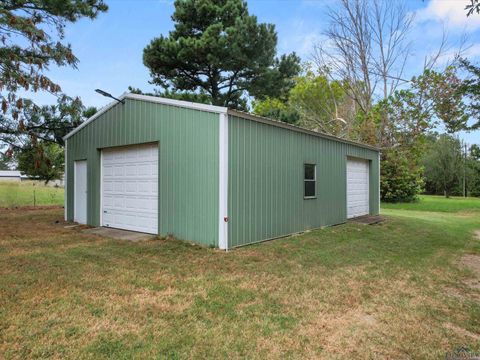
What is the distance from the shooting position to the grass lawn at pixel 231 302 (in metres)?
2.74

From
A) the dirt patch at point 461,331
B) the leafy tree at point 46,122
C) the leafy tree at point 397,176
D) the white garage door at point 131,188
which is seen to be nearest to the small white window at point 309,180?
the white garage door at point 131,188

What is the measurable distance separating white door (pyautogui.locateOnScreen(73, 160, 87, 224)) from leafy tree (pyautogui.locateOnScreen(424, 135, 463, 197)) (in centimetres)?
3645

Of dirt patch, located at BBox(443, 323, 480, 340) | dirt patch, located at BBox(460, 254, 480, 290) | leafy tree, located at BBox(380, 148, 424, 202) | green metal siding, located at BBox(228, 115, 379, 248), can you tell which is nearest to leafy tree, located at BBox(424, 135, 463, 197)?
leafy tree, located at BBox(380, 148, 424, 202)

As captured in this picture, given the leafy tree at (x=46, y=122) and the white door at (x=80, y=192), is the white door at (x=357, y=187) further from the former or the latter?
the leafy tree at (x=46, y=122)

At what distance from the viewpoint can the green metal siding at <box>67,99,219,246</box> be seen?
645 centimetres

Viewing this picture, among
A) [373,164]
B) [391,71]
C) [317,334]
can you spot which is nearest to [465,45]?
[391,71]

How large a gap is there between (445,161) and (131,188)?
38.4 metres

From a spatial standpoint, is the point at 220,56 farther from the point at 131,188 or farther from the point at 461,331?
the point at 461,331

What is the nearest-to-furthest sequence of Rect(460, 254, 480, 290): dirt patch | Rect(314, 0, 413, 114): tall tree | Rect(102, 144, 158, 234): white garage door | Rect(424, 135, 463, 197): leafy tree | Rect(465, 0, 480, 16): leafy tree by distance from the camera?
1. Rect(465, 0, 480, 16): leafy tree
2. Rect(460, 254, 480, 290): dirt patch
3. Rect(102, 144, 158, 234): white garage door
4. Rect(314, 0, 413, 114): tall tree
5. Rect(424, 135, 463, 197): leafy tree

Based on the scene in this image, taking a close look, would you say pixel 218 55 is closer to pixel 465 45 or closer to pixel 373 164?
pixel 373 164

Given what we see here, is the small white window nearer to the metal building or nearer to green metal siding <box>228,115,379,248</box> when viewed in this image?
the metal building

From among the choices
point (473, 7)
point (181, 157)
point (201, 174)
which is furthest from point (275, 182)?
point (473, 7)

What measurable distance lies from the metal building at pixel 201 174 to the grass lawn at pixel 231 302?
66 centimetres

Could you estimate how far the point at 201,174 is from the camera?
662 cm
